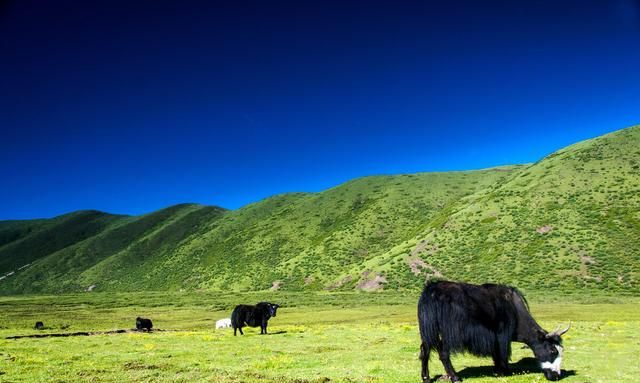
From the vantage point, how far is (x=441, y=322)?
13289mm

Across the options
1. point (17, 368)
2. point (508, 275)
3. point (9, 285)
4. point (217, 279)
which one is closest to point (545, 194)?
point (508, 275)

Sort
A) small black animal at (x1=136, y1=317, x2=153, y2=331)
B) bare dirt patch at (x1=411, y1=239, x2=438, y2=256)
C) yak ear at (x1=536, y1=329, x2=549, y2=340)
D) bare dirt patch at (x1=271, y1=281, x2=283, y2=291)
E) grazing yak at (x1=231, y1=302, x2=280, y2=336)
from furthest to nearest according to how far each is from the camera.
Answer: bare dirt patch at (x1=271, y1=281, x2=283, y2=291) < bare dirt patch at (x1=411, y1=239, x2=438, y2=256) < small black animal at (x1=136, y1=317, x2=153, y2=331) < grazing yak at (x1=231, y1=302, x2=280, y2=336) < yak ear at (x1=536, y1=329, x2=549, y2=340)

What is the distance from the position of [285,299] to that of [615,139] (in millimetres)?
93779

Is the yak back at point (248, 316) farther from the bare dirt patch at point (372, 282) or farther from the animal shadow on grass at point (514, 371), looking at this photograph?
the bare dirt patch at point (372, 282)

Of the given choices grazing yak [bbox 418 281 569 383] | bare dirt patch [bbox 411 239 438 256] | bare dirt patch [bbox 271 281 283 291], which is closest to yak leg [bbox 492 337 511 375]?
grazing yak [bbox 418 281 569 383]

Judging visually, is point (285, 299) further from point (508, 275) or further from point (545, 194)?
point (545, 194)

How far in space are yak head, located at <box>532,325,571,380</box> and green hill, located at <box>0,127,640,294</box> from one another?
189 ft

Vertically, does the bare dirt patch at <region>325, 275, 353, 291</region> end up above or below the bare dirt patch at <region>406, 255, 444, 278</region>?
below

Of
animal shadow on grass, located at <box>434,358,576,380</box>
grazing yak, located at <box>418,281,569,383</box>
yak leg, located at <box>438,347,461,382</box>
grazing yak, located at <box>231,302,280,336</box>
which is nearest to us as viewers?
yak leg, located at <box>438,347,461,382</box>

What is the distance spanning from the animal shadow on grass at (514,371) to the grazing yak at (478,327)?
64cm

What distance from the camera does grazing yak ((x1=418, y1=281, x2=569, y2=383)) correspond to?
13.2 meters

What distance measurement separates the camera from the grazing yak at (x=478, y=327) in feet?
43.4

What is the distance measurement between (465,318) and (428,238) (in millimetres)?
85117

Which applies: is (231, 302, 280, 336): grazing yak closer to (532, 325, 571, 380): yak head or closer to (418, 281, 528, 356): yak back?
(418, 281, 528, 356): yak back
